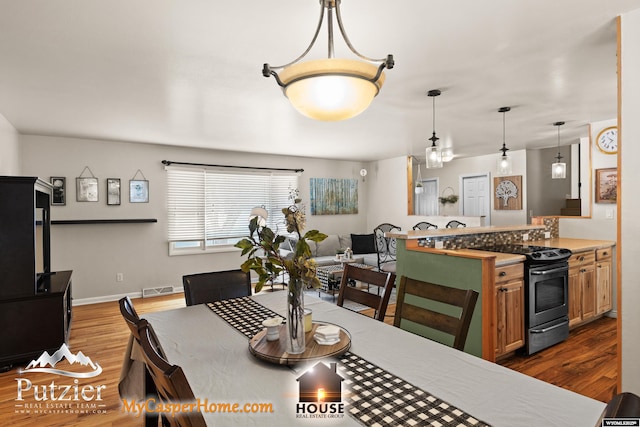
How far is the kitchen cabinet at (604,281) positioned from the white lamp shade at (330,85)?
412cm

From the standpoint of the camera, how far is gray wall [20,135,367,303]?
503 centimetres

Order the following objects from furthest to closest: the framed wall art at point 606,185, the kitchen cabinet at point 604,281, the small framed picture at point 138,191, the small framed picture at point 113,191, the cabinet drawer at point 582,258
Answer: the small framed picture at point 138,191
the small framed picture at point 113,191
the framed wall art at point 606,185
the kitchen cabinet at point 604,281
the cabinet drawer at point 582,258

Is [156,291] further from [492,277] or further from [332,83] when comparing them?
[332,83]

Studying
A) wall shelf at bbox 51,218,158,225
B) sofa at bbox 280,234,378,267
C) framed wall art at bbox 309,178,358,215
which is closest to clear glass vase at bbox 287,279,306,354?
wall shelf at bbox 51,218,158,225

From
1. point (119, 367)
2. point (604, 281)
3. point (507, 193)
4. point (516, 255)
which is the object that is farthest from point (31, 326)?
point (507, 193)

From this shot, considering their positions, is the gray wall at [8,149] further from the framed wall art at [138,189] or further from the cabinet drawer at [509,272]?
the cabinet drawer at [509,272]

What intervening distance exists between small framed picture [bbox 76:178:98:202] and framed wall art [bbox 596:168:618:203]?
659 cm

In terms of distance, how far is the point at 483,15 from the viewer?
1974 mm

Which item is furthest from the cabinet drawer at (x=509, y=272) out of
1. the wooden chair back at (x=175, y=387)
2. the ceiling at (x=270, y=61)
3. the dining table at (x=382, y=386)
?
the wooden chair back at (x=175, y=387)

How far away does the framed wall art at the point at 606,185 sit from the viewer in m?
4.18

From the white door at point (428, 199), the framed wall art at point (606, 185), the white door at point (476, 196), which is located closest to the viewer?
the framed wall art at point (606, 185)

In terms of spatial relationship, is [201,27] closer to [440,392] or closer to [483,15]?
[483,15]

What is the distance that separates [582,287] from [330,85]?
155 inches

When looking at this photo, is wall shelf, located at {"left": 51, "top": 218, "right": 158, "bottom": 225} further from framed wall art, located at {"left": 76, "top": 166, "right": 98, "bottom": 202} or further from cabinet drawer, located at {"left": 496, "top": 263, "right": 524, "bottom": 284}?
cabinet drawer, located at {"left": 496, "top": 263, "right": 524, "bottom": 284}
